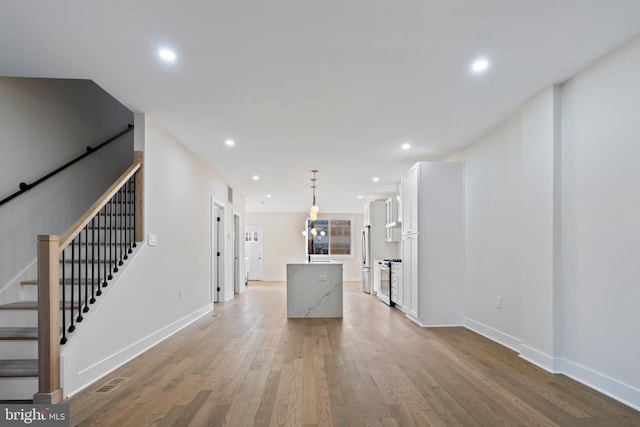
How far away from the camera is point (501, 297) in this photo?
14.9 ft

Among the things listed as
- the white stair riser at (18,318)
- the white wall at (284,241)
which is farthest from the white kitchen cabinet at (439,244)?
the white wall at (284,241)

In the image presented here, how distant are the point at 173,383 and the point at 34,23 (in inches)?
107

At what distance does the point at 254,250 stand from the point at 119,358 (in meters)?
10.4

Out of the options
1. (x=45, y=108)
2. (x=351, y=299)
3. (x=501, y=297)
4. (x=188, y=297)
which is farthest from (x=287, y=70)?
(x=351, y=299)

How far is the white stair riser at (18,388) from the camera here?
268cm

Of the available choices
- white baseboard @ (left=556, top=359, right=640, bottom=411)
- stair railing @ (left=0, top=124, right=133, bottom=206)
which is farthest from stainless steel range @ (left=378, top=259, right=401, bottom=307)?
stair railing @ (left=0, top=124, right=133, bottom=206)

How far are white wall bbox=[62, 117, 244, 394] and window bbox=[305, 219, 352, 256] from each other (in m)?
7.05

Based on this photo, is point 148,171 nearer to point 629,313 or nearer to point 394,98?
point 394,98

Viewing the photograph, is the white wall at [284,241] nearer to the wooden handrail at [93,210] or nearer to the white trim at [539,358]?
the wooden handrail at [93,210]

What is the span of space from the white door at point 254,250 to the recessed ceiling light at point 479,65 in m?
11.5

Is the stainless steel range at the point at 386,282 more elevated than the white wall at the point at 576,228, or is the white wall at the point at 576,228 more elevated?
the white wall at the point at 576,228

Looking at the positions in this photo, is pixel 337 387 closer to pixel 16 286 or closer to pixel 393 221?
pixel 16 286

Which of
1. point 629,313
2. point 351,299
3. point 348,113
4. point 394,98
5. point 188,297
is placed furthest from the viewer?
point 351,299

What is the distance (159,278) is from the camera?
4.63 metres
